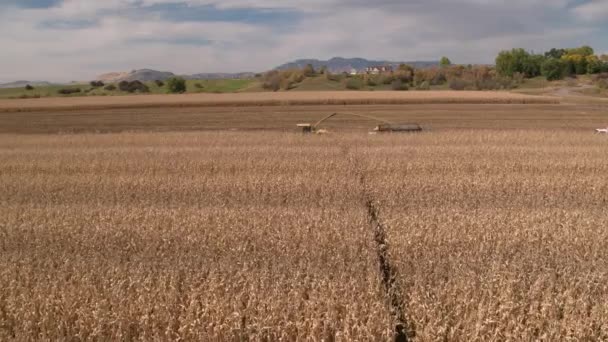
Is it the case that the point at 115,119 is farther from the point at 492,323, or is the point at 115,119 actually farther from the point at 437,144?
the point at 492,323

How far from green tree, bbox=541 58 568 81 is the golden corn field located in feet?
333

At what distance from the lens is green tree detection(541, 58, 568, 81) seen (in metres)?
99.0

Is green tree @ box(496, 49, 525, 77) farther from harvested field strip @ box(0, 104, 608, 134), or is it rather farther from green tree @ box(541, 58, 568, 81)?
harvested field strip @ box(0, 104, 608, 134)

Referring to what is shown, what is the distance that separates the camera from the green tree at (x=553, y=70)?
99.0 m

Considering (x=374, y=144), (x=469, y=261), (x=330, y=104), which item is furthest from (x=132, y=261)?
(x=330, y=104)

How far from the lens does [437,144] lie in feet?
48.6

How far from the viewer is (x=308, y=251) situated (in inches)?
225

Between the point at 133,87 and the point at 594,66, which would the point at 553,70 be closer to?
the point at 594,66

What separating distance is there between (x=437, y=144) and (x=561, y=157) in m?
3.75

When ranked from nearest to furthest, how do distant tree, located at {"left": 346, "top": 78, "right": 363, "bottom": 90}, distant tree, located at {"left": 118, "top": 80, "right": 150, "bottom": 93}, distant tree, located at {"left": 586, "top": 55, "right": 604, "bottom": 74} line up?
distant tree, located at {"left": 346, "top": 78, "right": 363, "bottom": 90}
distant tree, located at {"left": 118, "top": 80, "right": 150, "bottom": 93}
distant tree, located at {"left": 586, "top": 55, "right": 604, "bottom": 74}

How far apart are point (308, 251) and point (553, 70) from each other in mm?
110173

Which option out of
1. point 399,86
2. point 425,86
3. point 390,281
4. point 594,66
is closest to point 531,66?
point 594,66

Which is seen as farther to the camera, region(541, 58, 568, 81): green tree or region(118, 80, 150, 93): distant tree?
region(541, 58, 568, 81): green tree

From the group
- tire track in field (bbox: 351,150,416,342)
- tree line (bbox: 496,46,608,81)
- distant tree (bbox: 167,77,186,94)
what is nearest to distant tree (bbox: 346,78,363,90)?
distant tree (bbox: 167,77,186,94)
